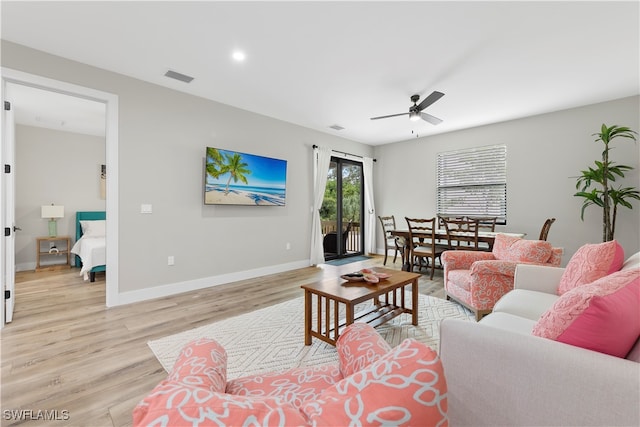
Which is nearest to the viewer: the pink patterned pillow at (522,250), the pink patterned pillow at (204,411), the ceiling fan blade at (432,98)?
the pink patterned pillow at (204,411)

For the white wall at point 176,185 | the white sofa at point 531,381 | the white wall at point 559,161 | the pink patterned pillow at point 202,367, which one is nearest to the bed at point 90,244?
the white wall at point 176,185

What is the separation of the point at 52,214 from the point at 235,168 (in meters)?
3.72

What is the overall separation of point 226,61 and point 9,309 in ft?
10.5

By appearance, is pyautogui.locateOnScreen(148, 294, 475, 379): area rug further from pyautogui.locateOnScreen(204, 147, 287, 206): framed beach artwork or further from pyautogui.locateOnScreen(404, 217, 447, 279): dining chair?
pyautogui.locateOnScreen(204, 147, 287, 206): framed beach artwork

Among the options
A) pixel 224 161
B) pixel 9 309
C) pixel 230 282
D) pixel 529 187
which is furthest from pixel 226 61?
pixel 529 187

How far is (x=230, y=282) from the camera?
4168mm

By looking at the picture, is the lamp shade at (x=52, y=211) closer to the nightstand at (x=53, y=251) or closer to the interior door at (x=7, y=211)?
the nightstand at (x=53, y=251)

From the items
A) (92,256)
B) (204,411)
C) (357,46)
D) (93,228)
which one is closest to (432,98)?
(357,46)

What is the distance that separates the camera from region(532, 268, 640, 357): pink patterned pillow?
3.00 feet

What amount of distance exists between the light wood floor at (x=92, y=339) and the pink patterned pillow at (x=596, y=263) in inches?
71.2

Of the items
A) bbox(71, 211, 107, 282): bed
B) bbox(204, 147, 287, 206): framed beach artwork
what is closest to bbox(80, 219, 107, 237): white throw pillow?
bbox(71, 211, 107, 282): bed

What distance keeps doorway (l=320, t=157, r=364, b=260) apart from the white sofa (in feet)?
15.7

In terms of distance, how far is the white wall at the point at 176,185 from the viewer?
3.22 m

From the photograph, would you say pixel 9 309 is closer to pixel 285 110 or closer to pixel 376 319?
pixel 376 319
